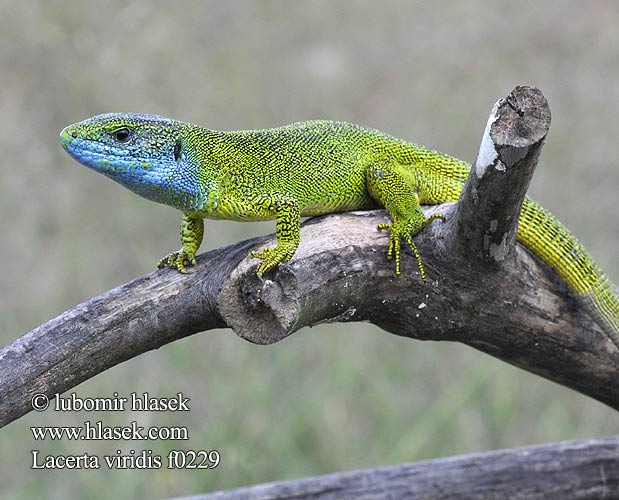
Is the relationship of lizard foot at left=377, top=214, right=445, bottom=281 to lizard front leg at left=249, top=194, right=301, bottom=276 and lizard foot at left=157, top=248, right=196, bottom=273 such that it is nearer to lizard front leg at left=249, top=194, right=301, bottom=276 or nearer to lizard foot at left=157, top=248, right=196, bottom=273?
lizard front leg at left=249, top=194, right=301, bottom=276

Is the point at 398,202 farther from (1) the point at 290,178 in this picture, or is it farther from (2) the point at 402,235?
(1) the point at 290,178

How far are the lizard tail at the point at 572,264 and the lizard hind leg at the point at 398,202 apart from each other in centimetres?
46

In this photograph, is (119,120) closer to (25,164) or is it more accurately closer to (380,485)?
(380,485)

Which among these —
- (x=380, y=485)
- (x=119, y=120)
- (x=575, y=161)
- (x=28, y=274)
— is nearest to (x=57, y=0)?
(x=28, y=274)

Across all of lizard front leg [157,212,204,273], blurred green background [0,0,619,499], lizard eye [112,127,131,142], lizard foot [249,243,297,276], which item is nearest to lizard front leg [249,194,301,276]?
lizard foot [249,243,297,276]

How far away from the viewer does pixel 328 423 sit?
17.0 feet

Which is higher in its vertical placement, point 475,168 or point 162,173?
point 162,173

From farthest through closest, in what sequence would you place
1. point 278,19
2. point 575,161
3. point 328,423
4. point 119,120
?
1. point 278,19
2. point 575,161
3. point 328,423
4. point 119,120

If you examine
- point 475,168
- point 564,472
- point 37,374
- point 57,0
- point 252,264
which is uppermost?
point 57,0

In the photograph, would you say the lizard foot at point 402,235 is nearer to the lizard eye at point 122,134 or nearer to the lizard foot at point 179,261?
the lizard foot at point 179,261

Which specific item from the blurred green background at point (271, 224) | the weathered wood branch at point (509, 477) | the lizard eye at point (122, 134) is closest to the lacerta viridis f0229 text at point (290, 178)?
the lizard eye at point (122, 134)

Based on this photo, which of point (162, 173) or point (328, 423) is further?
point (328, 423)

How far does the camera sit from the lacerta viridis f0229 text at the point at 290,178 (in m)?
3.20

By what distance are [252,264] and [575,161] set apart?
5.15 metres
